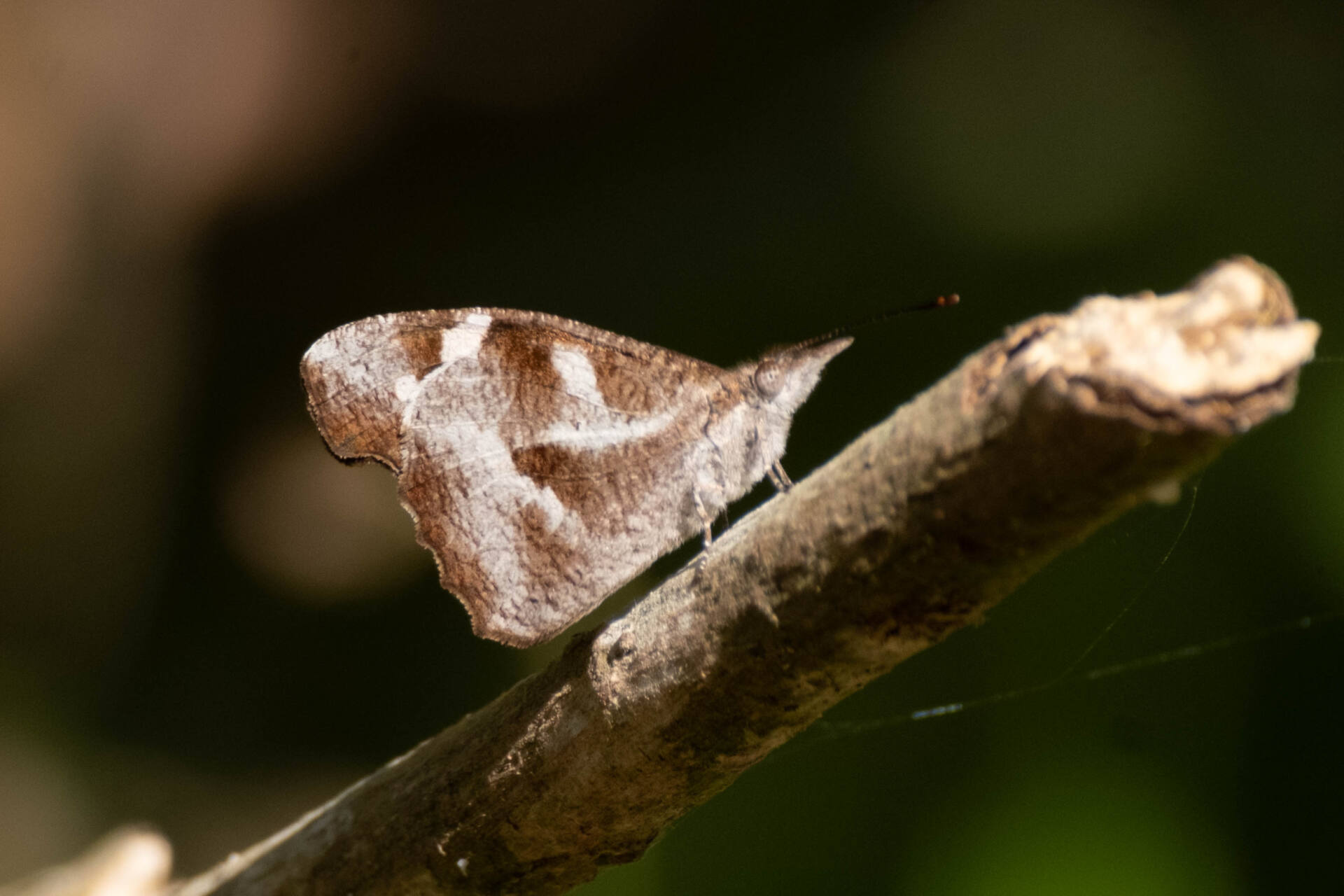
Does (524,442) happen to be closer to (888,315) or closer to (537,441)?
(537,441)

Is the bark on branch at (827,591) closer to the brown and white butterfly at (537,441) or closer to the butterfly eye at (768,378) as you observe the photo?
the brown and white butterfly at (537,441)

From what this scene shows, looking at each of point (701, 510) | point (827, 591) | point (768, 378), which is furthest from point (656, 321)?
point (827, 591)

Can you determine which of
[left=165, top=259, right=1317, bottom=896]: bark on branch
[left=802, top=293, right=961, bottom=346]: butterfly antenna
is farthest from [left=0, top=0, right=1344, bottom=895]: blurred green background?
[left=165, top=259, right=1317, bottom=896]: bark on branch

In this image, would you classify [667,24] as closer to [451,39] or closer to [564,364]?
[451,39]

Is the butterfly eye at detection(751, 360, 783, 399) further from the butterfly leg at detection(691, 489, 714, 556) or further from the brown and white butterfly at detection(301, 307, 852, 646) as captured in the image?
the butterfly leg at detection(691, 489, 714, 556)

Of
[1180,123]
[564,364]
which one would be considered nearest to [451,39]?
[564,364]

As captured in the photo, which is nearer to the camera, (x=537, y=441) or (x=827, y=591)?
(x=827, y=591)

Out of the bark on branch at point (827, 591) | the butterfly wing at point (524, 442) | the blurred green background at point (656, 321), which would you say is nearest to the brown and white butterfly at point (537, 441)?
the butterfly wing at point (524, 442)
